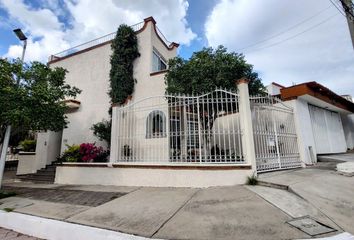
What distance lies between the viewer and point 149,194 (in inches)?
207

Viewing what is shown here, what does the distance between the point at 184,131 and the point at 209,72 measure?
8.82 ft

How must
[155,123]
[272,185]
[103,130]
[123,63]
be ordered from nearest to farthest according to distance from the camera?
[272,185] → [155,123] → [103,130] → [123,63]

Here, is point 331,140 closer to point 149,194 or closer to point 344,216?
point 344,216

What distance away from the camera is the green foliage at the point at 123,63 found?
10.2 meters

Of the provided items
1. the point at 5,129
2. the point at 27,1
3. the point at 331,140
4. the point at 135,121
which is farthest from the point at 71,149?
the point at 331,140

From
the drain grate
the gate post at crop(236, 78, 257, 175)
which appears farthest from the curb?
the gate post at crop(236, 78, 257, 175)

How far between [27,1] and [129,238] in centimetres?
905

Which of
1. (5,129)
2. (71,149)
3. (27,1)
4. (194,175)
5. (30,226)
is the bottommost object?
(30,226)

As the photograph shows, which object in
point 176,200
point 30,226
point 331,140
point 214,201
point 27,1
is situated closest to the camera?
point 30,226

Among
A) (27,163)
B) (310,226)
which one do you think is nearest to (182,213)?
(310,226)

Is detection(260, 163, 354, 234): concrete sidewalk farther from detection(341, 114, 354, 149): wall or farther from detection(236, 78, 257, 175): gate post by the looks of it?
detection(341, 114, 354, 149): wall

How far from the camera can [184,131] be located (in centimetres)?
619

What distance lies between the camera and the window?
435 inches

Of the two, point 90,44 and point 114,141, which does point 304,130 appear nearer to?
point 114,141
